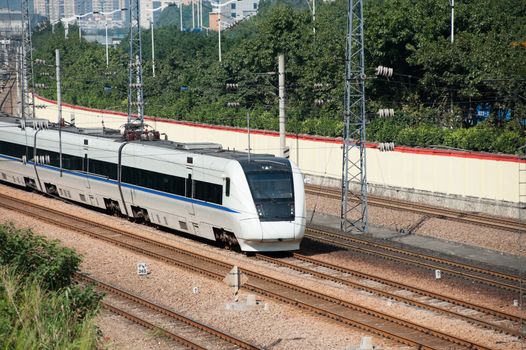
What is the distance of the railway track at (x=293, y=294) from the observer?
1859cm

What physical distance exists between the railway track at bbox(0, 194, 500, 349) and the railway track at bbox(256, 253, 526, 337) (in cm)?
143

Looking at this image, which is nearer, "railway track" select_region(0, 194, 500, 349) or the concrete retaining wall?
"railway track" select_region(0, 194, 500, 349)

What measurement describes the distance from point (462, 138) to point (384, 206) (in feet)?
20.8

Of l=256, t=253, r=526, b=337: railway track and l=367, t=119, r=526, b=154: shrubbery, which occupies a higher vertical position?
l=367, t=119, r=526, b=154: shrubbery

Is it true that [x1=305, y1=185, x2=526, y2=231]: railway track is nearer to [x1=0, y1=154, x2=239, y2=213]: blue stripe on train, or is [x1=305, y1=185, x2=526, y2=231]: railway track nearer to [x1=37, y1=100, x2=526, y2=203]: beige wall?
[x1=37, y1=100, x2=526, y2=203]: beige wall

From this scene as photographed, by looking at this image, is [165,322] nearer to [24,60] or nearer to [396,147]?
[396,147]

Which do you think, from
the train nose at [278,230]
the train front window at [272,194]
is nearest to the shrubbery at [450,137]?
the train front window at [272,194]

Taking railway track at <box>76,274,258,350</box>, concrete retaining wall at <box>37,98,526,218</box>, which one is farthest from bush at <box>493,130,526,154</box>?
railway track at <box>76,274,258,350</box>

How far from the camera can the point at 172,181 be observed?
1215 inches

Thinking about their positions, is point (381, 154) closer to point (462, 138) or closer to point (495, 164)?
point (462, 138)

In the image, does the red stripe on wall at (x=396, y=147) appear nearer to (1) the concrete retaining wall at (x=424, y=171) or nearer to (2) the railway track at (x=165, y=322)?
(1) the concrete retaining wall at (x=424, y=171)

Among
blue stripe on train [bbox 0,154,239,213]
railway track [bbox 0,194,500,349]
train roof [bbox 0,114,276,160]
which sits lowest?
railway track [bbox 0,194,500,349]

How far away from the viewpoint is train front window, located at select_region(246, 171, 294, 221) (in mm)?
26672

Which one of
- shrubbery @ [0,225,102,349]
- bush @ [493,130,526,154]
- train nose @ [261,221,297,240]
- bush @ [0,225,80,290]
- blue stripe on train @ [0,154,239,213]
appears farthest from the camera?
bush @ [493,130,526,154]
